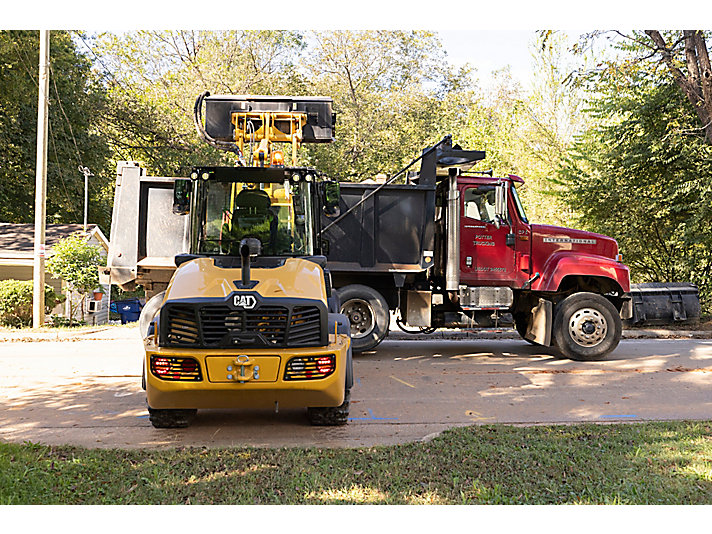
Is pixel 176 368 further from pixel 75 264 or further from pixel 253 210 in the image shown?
pixel 75 264

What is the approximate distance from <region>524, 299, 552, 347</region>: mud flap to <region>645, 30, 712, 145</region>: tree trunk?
24.4 ft

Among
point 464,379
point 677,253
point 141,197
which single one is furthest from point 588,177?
point 141,197

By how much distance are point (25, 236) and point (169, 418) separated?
24.9m

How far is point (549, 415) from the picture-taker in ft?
27.0

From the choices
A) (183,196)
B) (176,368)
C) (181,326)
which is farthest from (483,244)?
(176,368)

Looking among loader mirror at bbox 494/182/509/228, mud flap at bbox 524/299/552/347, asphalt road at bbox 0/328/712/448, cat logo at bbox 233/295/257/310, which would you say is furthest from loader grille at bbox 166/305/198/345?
mud flap at bbox 524/299/552/347

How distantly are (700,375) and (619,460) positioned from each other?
6.12 meters

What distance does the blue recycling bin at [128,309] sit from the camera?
3475cm

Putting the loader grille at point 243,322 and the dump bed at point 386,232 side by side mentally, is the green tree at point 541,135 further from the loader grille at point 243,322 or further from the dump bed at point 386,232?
the loader grille at point 243,322

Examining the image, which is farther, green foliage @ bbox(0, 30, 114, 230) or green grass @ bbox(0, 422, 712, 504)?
green foliage @ bbox(0, 30, 114, 230)

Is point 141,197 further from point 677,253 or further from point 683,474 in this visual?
point 677,253

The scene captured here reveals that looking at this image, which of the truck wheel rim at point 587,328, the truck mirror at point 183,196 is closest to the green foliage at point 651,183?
the truck wheel rim at point 587,328

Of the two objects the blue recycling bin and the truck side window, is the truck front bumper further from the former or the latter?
the blue recycling bin

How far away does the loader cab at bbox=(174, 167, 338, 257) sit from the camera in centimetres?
816
